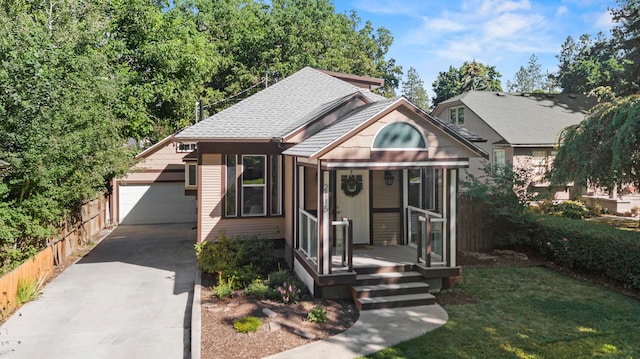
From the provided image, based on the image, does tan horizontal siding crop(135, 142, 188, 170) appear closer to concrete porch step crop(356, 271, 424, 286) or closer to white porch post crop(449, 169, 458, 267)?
concrete porch step crop(356, 271, 424, 286)

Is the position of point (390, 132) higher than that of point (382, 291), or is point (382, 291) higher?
point (390, 132)

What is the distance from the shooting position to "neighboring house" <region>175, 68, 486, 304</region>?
8273 mm

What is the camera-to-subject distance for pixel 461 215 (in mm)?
12688

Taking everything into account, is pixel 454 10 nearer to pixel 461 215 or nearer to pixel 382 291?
pixel 461 215

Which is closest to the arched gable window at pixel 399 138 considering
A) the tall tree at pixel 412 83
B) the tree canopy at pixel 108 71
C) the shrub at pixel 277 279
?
the shrub at pixel 277 279

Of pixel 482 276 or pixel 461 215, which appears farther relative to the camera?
pixel 461 215

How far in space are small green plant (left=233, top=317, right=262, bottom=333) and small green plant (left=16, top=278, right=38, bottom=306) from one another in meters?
4.82

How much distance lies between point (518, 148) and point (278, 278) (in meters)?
18.7

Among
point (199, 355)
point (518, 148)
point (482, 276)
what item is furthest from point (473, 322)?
point (518, 148)

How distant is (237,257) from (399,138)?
15.3 ft

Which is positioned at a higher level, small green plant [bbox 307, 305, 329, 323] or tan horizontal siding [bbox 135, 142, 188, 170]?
tan horizontal siding [bbox 135, 142, 188, 170]

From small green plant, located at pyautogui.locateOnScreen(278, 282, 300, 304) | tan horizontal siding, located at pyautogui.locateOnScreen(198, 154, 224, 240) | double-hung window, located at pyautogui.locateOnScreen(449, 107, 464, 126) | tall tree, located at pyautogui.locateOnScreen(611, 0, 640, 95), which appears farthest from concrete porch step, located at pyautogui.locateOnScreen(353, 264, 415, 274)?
tall tree, located at pyautogui.locateOnScreen(611, 0, 640, 95)

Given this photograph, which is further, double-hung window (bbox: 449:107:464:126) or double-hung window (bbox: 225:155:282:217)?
double-hung window (bbox: 449:107:464:126)

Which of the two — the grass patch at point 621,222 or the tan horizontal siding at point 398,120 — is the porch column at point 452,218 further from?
the grass patch at point 621,222
